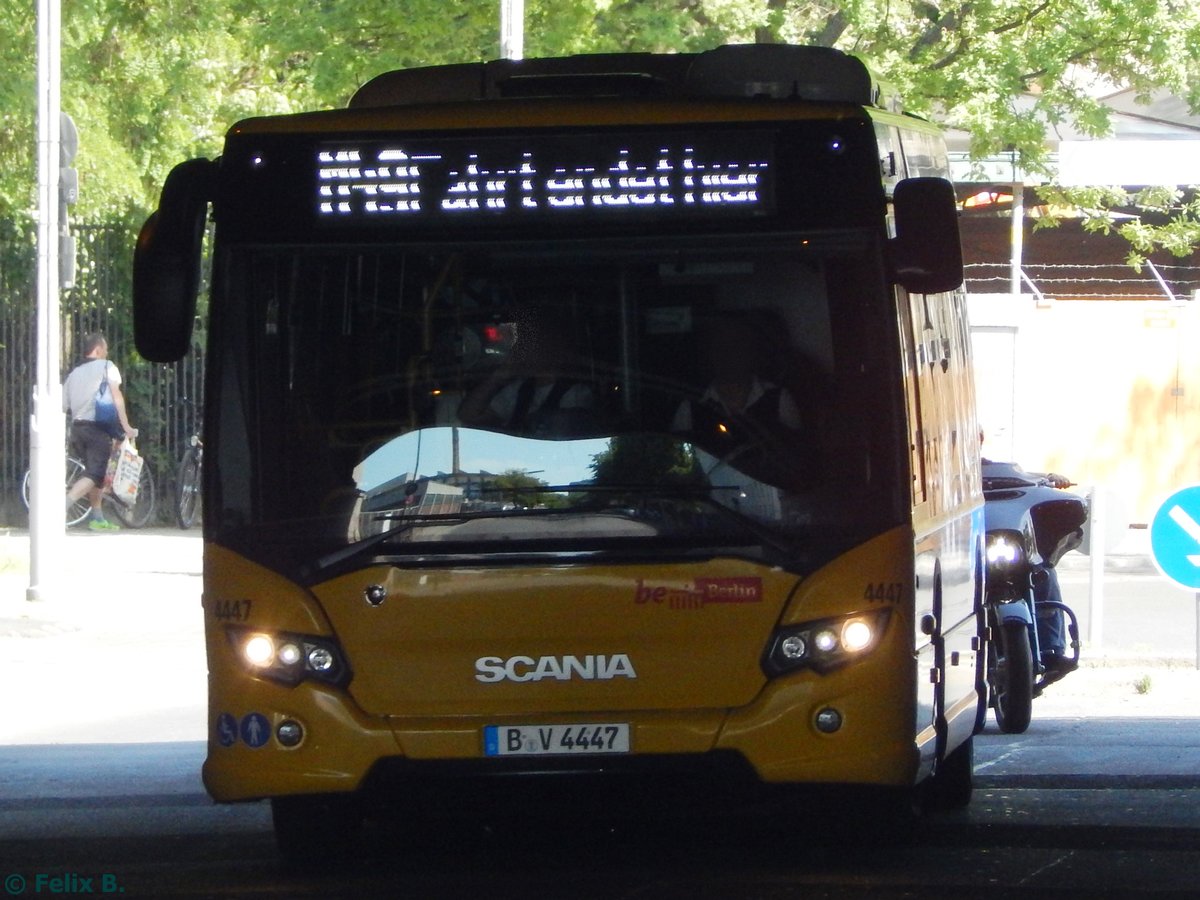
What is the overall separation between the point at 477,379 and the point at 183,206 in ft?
3.55

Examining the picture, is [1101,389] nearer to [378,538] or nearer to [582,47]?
[582,47]

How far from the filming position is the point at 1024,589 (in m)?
11.4

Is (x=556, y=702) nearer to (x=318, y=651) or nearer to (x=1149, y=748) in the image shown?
(x=318, y=651)

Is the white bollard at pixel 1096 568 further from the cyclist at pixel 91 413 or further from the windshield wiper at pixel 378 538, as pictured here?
the cyclist at pixel 91 413

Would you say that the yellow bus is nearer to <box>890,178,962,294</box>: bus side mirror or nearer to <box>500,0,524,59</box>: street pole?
<box>890,178,962,294</box>: bus side mirror

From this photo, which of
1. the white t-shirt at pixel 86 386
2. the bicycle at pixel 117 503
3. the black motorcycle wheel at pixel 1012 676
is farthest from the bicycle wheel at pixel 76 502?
the black motorcycle wheel at pixel 1012 676

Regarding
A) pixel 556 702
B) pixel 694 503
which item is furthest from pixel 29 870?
pixel 694 503

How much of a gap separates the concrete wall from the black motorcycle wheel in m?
13.2

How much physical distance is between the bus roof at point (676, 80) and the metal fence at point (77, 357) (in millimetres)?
16419

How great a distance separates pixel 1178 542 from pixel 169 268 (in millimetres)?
9178

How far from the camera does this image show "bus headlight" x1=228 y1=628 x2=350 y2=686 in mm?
6668

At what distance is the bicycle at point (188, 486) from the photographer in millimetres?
24062

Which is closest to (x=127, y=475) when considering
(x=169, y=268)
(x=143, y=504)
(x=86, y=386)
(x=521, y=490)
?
(x=86, y=386)

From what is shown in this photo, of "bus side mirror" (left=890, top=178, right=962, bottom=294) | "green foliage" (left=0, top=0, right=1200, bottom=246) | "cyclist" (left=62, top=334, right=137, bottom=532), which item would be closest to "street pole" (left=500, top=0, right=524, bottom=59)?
"green foliage" (left=0, top=0, right=1200, bottom=246)
